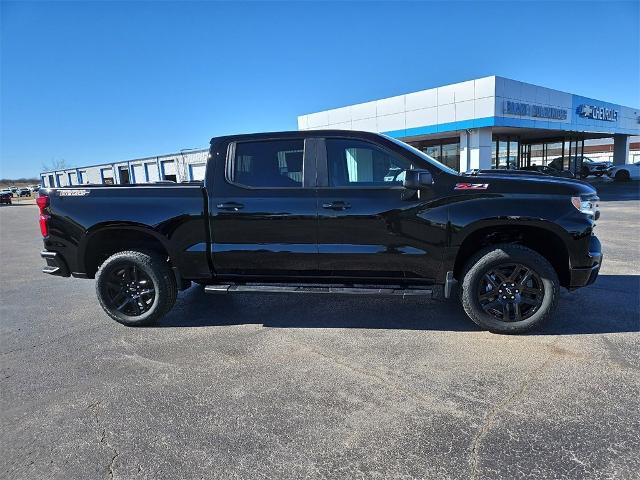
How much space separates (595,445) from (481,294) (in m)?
1.84

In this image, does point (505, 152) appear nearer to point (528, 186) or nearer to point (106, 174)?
point (528, 186)

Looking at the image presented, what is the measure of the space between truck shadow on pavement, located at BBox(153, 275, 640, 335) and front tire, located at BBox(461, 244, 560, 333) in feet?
0.79

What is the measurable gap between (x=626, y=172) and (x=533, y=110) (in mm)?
15998

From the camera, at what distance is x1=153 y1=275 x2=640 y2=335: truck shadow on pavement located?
179 inches

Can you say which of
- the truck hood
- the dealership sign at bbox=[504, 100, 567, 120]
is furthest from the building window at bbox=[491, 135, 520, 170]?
the truck hood

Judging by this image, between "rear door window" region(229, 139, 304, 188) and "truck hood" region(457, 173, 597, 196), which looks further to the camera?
"rear door window" region(229, 139, 304, 188)

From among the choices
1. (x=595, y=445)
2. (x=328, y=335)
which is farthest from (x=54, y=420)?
(x=595, y=445)

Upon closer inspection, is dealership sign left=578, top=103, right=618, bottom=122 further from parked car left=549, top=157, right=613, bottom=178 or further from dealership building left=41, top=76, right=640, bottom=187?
parked car left=549, top=157, right=613, bottom=178

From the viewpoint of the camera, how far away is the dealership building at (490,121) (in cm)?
1959

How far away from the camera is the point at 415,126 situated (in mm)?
21906

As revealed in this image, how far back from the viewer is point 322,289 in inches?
173

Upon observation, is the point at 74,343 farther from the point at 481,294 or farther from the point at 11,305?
the point at 481,294

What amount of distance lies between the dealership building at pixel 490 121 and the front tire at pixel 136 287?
16.6m

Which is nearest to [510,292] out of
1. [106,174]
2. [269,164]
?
[269,164]
